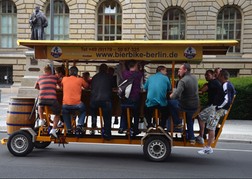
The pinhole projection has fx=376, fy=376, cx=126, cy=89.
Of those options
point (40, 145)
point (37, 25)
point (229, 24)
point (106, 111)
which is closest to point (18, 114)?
point (40, 145)

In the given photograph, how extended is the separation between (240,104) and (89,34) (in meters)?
18.0

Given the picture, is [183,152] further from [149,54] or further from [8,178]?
[8,178]

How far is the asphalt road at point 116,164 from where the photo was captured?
7.14 metres

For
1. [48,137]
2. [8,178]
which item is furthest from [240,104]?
[8,178]

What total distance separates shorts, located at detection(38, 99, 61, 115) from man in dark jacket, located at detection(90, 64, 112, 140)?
78 centimetres

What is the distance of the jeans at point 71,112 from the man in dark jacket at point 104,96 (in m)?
0.25

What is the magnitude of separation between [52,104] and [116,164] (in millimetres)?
1969

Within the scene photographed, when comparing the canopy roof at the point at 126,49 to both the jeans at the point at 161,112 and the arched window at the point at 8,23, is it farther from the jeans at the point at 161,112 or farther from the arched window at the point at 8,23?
the arched window at the point at 8,23

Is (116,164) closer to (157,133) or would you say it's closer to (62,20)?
(157,133)

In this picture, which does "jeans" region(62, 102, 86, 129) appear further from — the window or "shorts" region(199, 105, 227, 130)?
the window

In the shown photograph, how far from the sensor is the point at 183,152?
970 cm

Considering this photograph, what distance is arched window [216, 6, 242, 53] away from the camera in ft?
109

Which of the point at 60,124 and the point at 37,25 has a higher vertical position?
the point at 37,25

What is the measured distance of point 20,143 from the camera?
858 centimetres
